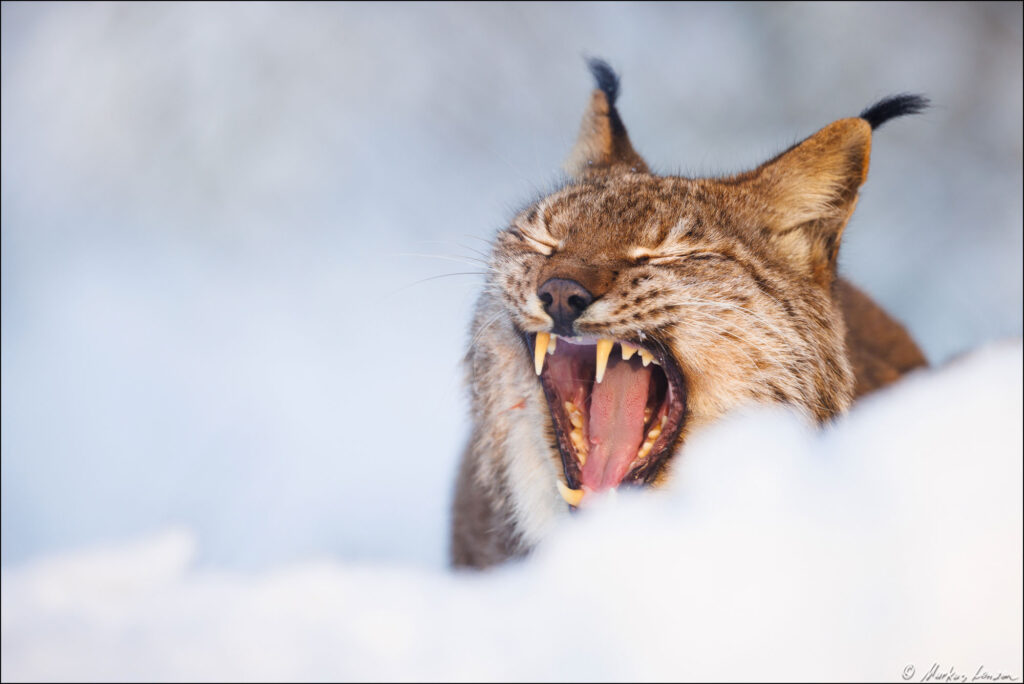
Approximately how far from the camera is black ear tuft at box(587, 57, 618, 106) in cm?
246

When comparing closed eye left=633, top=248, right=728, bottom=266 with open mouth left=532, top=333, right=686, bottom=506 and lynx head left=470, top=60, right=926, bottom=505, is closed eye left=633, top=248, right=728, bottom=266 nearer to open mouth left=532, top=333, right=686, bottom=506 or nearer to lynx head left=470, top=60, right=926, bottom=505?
lynx head left=470, top=60, right=926, bottom=505

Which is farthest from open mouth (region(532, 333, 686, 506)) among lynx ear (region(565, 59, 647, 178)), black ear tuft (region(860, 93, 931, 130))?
black ear tuft (region(860, 93, 931, 130))

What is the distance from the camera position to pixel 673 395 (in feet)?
6.35

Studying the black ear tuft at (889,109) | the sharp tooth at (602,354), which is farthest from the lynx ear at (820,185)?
the sharp tooth at (602,354)

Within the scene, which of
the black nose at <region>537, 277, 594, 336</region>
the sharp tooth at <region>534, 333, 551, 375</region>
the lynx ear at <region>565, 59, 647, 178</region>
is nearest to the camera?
the black nose at <region>537, 277, 594, 336</region>

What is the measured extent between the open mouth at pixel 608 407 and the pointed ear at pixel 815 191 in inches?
19.3

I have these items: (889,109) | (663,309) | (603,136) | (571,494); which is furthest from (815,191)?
(571,494)

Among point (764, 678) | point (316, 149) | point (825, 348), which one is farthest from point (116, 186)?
point (764, 678)

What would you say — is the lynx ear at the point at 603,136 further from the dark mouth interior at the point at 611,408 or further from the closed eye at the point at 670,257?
the dark mouth interior at the point at 611,408

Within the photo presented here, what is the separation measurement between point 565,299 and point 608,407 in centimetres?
30

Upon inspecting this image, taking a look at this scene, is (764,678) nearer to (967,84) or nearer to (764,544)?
(764,544)

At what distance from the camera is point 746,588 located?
199cm

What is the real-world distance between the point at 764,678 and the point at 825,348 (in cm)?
77
